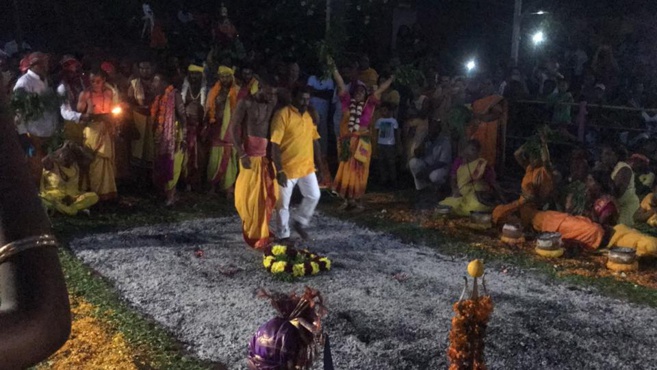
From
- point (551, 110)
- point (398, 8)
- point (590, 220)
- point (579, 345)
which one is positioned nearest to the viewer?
point (579, 345)

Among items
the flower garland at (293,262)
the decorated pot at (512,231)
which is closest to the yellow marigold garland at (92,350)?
the flower garland at (293,262)

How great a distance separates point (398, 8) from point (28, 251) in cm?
1523

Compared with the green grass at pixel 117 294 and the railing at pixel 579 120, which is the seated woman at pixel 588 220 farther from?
the green grass at pixel 117 294

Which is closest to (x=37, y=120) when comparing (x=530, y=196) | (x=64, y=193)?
(x=64, y=193)

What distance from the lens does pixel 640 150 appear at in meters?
10.4

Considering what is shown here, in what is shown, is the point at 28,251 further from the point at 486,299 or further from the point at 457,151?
the point at 457,151

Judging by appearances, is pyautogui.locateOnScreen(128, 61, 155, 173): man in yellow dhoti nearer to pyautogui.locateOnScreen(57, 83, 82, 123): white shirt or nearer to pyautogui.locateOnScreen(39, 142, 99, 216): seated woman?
pyautogui.locateOnScreen(57, 83, 82, 123): white shirt

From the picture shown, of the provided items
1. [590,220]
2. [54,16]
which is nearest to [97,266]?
[590,220]

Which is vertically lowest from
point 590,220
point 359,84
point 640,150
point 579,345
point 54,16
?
point 579,345

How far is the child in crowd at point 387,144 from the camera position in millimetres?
10984

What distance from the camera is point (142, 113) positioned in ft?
32.1

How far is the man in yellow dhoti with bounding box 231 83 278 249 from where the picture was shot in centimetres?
684

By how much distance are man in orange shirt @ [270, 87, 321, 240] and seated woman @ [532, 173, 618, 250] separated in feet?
9.27

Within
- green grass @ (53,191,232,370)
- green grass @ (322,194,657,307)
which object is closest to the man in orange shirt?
green grass @ (322,194,657,307)
